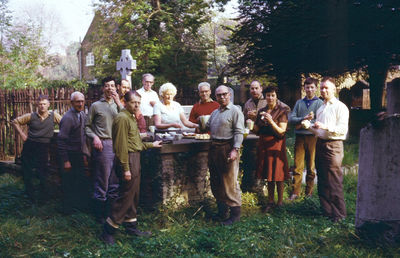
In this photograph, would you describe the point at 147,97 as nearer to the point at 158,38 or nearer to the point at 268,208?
the point at 268,208

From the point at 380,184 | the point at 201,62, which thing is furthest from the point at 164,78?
the point at 380,184

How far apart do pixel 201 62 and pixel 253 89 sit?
43.8ft

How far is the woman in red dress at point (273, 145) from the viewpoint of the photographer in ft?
21.9

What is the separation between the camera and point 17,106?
10.4m

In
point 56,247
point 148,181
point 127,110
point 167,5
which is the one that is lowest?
point 56,247

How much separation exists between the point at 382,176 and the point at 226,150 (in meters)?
2.27

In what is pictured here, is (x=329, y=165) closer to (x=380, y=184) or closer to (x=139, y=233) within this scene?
(x=380, y=184)

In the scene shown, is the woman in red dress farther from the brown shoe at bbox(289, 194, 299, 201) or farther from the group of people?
the brown shoe at bbox(289, 194, 299, 201)

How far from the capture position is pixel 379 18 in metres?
11.4

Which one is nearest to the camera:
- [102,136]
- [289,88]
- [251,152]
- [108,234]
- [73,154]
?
[108,234]

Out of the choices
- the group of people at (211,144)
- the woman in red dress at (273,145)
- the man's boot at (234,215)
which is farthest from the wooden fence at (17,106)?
the man's boot at (234,215)

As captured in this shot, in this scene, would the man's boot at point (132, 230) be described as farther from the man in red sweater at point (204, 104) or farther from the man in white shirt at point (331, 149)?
the man in white shirt at point (331, 149)

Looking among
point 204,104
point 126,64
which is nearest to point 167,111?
point 204,104

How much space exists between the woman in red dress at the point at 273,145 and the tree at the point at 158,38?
1218 cm
